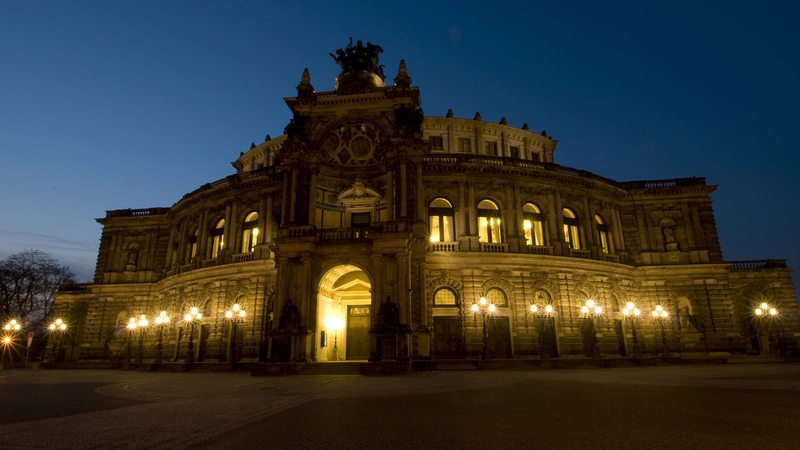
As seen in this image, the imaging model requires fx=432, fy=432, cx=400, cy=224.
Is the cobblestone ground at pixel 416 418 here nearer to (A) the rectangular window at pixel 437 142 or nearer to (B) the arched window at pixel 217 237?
(B) the arched window at pixel 217 237

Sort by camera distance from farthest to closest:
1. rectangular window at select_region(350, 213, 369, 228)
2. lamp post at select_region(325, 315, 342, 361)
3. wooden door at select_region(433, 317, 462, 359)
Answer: rectangular window at select_region(350, 213, 369, 228) → lamp post at select_region(325, 315, 342, 361) → wooden door at select_region(433, 317, 462, 359)

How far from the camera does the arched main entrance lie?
29.5 meters

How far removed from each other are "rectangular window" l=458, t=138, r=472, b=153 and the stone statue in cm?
2268

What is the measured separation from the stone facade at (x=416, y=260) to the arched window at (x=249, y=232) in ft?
0.42

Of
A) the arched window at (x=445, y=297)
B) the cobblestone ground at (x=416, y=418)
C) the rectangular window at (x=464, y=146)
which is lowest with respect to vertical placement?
the cobblestone ground at (x=416, y=418)

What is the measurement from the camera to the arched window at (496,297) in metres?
30.8

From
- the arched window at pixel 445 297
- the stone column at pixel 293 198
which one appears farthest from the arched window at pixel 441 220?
the stone column at pixel 293 198

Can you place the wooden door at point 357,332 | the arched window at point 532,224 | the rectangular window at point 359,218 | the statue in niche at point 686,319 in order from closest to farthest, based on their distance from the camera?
the wooden door at point 357,332 < the rectangular window at point 359,218 < the arched window at point 532,224 < the statue in niche at point 686,319

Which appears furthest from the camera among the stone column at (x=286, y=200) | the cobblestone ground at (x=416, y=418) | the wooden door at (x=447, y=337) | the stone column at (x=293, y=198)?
the wooden door at (x=447, y=337)

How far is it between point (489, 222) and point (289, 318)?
54.3ft

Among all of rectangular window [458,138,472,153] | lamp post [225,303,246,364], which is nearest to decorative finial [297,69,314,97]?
lamp post [225,303,246,364]

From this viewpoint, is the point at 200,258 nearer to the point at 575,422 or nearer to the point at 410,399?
the point at 410,399

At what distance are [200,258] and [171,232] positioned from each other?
25.3 feet

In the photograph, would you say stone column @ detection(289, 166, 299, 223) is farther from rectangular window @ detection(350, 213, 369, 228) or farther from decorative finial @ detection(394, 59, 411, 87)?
decorative finial @ detection(394, 59, 411, 87)
